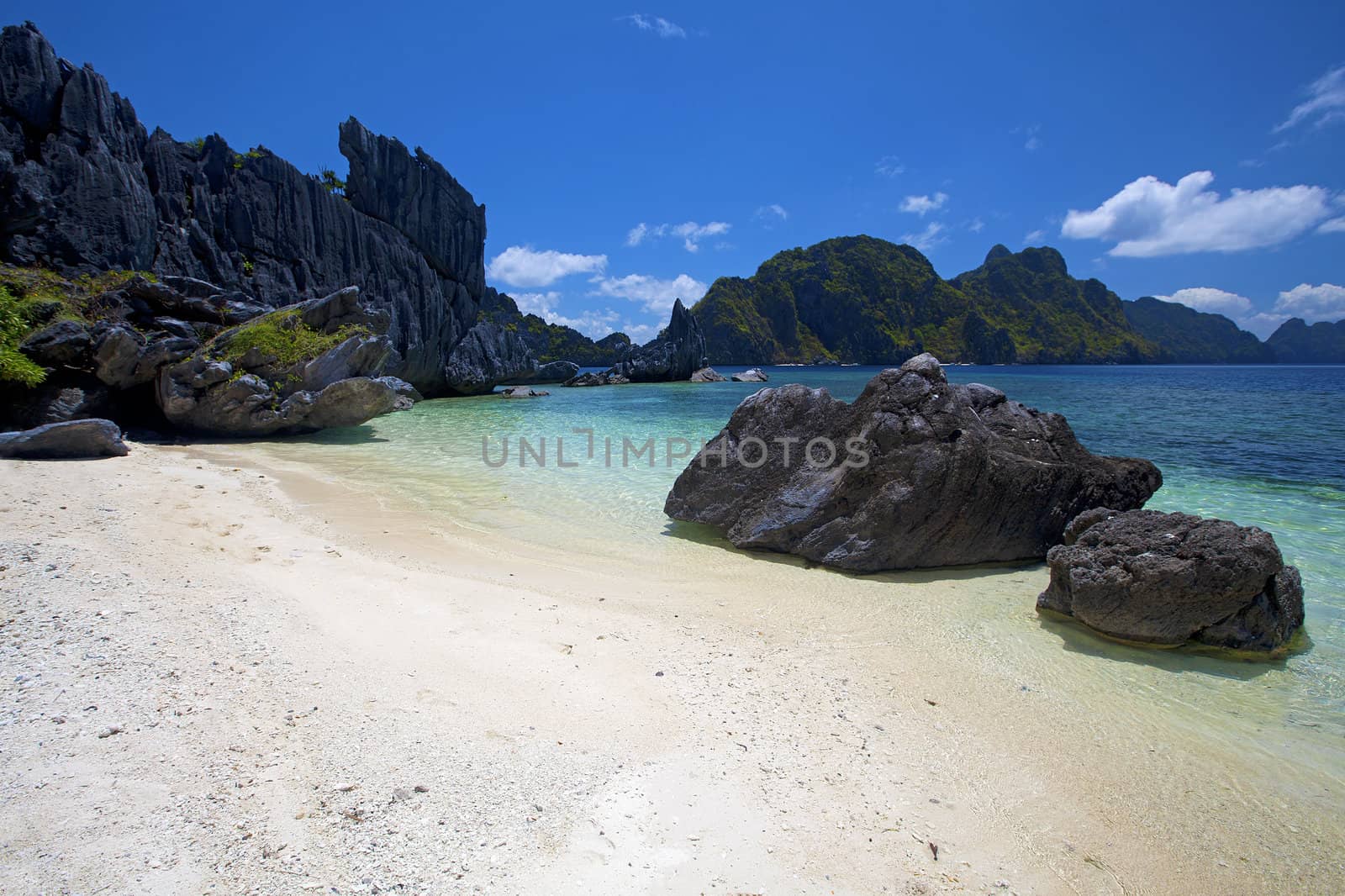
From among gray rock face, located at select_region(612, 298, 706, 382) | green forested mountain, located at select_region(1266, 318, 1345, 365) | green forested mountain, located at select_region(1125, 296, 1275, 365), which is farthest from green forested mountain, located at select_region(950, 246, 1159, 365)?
gray rock face, located at select_region(612, 298, 706, 382)

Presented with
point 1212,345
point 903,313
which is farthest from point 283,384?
point 1212,345

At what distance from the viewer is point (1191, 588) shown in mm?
5484

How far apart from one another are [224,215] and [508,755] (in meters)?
39.9

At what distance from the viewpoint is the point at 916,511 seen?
24.3 ft

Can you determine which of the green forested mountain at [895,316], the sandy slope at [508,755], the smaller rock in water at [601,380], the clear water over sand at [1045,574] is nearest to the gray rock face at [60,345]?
the clear water over sand at [1045,574]

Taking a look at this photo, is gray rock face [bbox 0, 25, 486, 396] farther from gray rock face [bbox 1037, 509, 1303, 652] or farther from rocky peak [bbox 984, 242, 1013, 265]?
rocky peak [bbox 984, 242, 1013, 265]

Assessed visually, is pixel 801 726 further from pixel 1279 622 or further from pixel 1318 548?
pixel 1318 548

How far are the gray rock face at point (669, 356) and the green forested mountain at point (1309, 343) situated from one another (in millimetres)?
223346

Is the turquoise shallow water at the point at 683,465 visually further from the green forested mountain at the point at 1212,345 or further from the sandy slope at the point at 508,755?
the green forested mountain at the point at 1212,345

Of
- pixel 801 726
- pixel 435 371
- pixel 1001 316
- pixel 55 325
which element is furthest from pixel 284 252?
pixel 1001 316

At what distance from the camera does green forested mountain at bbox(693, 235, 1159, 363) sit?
146625mm

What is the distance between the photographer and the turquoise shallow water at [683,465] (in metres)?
5.82

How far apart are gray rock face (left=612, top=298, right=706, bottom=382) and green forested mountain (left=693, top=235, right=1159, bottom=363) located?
236 ft

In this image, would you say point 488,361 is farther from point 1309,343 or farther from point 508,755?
point 1309,343
